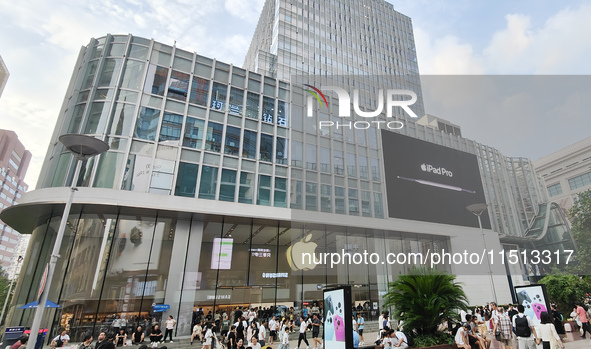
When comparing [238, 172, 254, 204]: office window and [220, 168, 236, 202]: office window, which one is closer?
[220, 168, 236, 202]: office window

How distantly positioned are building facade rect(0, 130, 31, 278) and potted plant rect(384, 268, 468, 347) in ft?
396

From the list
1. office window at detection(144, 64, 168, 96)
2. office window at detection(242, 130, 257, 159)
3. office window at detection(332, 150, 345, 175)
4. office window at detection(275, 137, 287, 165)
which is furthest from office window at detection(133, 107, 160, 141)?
office window at detection(332, 150, 345, 175)

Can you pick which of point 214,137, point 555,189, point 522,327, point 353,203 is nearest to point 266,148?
point 214,137

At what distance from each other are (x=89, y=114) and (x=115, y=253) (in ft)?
30.0

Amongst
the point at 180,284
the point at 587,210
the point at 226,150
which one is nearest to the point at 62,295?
the point at 180,284

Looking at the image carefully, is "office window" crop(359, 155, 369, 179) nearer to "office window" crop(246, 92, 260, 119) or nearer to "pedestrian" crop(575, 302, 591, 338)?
"office window" crop(246, 92, 260, 119)

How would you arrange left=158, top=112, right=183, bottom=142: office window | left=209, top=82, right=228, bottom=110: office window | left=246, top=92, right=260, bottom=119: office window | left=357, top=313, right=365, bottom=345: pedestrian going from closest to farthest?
left=357, top=313, right=365, bottom=345: pedestrian < left=158, top=112, right=183, bottom=142: office window < left=209, top=82, right=228, bottom=110: office window < left=246, top=92, right=260, bottom=119: office window

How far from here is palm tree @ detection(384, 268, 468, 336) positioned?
937 cm

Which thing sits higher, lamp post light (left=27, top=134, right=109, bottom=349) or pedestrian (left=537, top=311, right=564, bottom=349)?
lamp post light (left=27, top=134, right=109, bottom=349)

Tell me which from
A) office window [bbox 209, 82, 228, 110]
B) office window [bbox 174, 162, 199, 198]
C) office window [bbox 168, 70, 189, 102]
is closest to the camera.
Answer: office window [bbox 174, 162, 199, 198]

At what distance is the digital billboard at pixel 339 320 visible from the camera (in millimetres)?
7223

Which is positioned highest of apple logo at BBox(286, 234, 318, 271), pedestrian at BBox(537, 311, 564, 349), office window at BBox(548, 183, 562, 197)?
office window at BBox(548, 183, 562, 197)

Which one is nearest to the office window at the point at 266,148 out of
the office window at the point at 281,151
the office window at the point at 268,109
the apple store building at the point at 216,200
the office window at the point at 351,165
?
the apple store building at the point at 216,200

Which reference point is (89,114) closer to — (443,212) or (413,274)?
(413,274)
